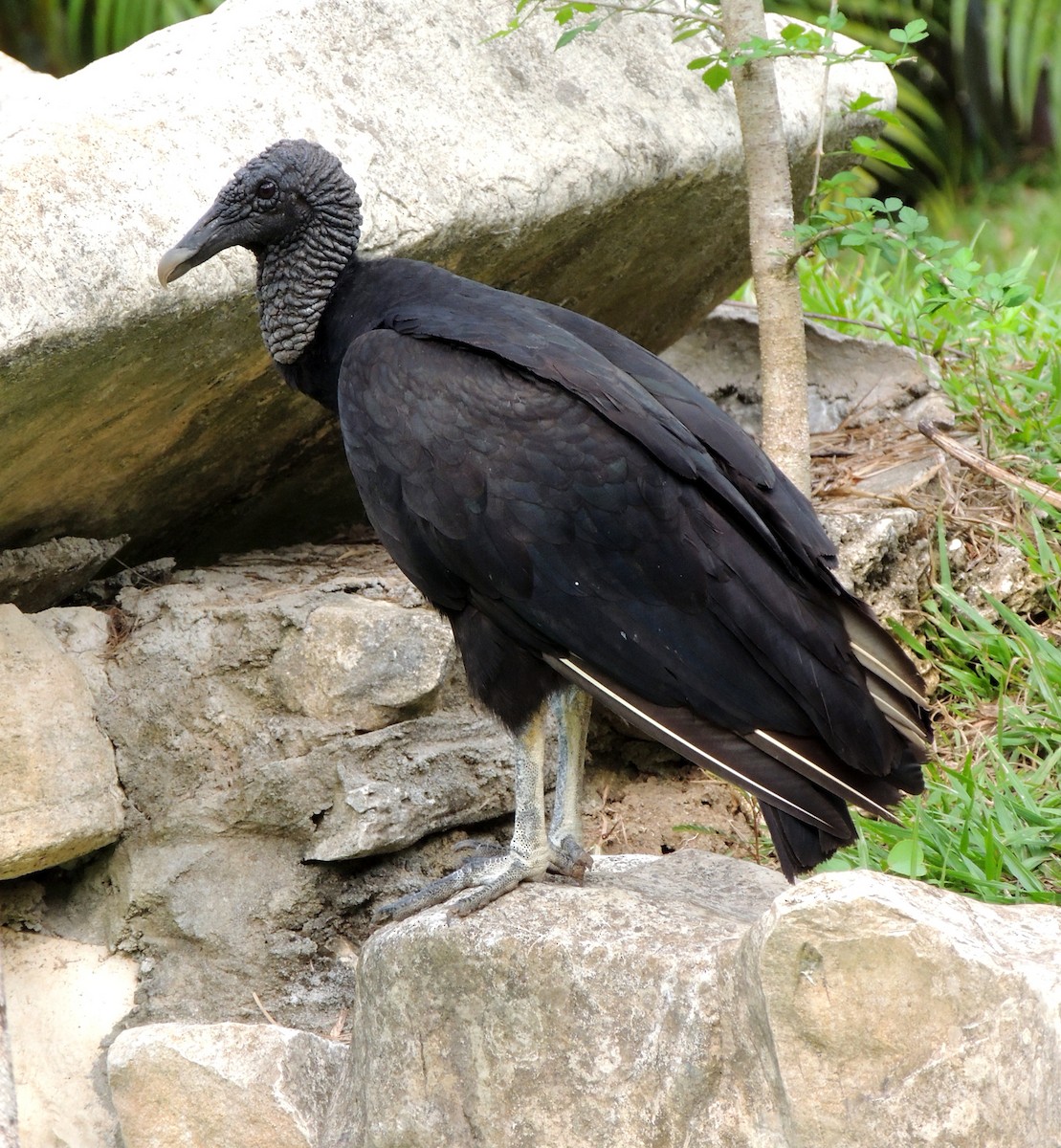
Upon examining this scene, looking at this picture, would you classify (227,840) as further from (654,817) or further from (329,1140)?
(654,817)

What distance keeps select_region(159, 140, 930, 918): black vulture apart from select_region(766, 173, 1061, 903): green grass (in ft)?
1.71

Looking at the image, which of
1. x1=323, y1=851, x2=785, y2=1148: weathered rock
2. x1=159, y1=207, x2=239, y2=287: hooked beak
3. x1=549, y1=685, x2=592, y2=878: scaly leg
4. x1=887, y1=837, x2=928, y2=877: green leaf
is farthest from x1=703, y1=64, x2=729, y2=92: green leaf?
x1=323, y1=851, x2=785, y2=1148: weathered rock

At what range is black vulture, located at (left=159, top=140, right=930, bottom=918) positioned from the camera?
2.47m

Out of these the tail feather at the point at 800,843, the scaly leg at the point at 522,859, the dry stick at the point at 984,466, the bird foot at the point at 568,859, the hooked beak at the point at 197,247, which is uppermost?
the hooked beak at the point at 197,247

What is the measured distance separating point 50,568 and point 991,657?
2298mm

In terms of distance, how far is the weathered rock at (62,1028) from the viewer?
297 centimetres

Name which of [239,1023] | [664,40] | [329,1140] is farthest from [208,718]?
[664,40]

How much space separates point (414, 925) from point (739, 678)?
2.43 ft

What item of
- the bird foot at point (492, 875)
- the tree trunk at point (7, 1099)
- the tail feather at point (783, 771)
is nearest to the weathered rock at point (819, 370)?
the bird foot at point (492, 875)

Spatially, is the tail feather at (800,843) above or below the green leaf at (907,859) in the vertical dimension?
above

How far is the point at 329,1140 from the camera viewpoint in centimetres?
262

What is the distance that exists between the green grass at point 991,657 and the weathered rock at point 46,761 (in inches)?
63.0

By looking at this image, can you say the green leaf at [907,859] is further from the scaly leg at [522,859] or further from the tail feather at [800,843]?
the scaly leg at [522,859]

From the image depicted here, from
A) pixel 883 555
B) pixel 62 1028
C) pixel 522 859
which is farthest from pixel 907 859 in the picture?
pixel 62 1028
